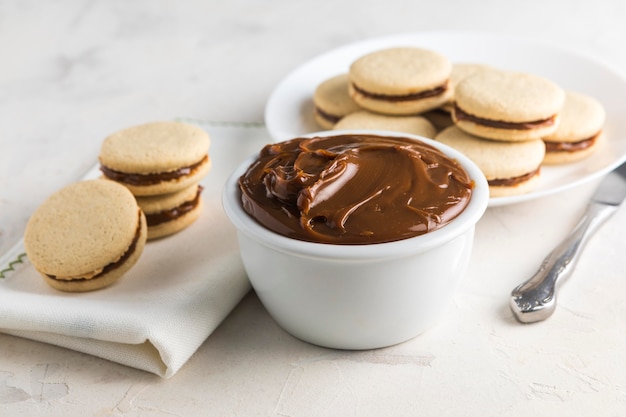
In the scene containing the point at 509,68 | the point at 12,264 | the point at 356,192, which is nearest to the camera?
the point at 356,192

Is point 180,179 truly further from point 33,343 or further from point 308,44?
point 308,44

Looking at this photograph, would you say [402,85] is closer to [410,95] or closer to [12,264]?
[410,95]

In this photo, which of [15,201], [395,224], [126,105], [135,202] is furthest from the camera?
[126,105]

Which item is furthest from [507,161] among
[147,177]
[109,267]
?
[109,267]

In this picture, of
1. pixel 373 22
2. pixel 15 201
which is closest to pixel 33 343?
pixel 15 201

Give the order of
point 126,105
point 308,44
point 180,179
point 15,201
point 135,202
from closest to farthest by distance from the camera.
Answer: point 135,202 → point 180,179 → point 15,201 → point 126,105 → point 308,44

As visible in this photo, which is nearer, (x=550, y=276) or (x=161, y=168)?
(x=550, y=276)

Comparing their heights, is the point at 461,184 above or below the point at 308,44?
above

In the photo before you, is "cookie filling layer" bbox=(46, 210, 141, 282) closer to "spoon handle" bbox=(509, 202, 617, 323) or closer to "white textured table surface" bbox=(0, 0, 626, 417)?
"white textured table surface" bbox=(0, 0, 626, 417)

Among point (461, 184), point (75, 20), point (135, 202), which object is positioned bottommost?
point (75, 20)
